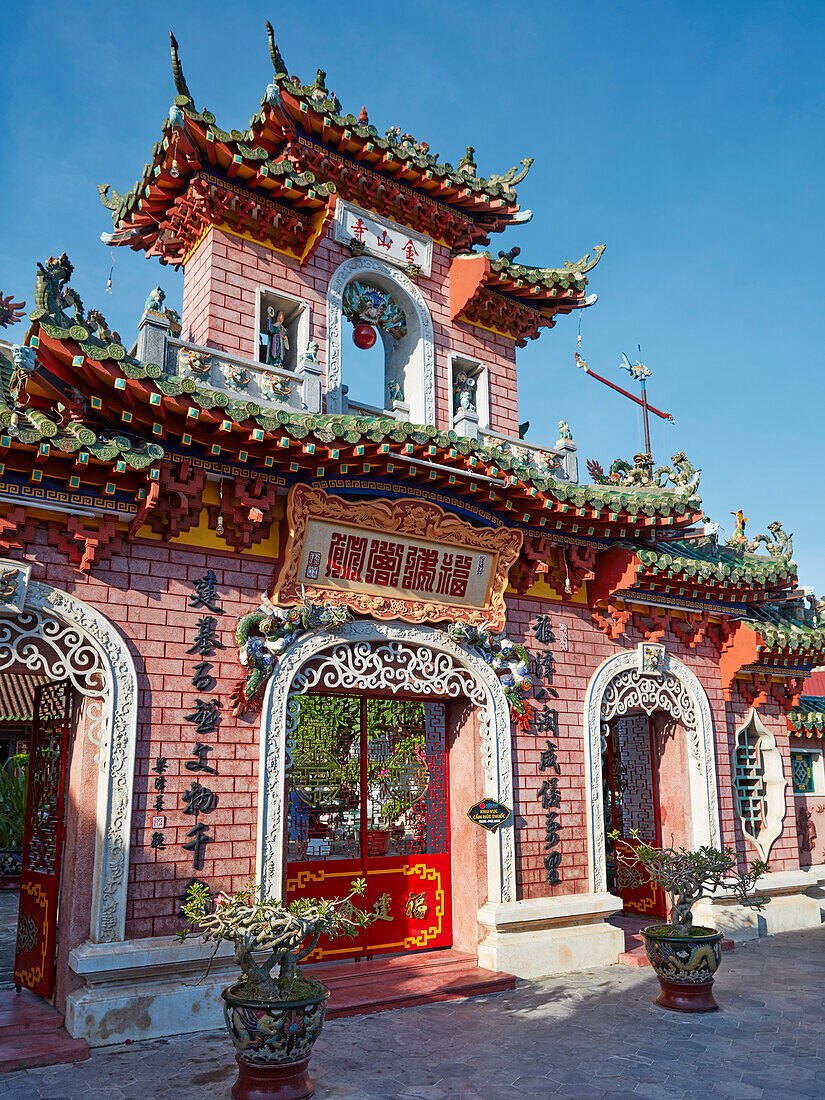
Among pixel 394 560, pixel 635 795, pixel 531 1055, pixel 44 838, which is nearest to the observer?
pixel 531 1055

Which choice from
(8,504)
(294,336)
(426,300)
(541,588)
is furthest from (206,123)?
(541,588)

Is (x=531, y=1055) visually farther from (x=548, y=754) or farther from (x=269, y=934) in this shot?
(x=548, y=754)

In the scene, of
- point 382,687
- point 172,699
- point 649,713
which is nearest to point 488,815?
point 382,687

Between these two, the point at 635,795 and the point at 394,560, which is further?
the point at 635,795

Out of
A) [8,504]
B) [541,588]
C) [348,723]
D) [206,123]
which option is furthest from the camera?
[541,588]

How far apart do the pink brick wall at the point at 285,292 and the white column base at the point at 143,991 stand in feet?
18.8

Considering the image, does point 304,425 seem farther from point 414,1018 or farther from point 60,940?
point 414,1018

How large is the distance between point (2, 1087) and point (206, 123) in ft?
27.8

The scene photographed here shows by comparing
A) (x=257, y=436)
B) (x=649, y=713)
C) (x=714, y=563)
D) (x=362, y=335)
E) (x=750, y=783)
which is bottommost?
(x=750, y=783)

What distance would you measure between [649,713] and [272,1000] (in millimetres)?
6607

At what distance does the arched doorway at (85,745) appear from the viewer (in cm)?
647

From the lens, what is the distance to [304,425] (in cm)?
734

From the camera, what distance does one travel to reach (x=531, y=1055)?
6.29 meters

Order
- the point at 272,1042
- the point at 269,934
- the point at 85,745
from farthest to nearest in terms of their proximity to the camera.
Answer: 1. the point at 85,745
2. the point at 269,934
3. the point at 272,1042
